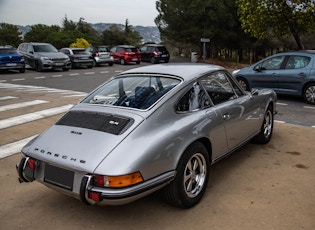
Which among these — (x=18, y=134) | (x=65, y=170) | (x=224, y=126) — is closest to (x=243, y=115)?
(x=224, y=126)

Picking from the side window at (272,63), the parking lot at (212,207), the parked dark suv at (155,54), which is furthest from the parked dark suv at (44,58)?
the parking lot at (212,207)

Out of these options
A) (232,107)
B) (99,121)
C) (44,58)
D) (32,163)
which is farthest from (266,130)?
(44,58)

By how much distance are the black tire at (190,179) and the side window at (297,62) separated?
23.8ft

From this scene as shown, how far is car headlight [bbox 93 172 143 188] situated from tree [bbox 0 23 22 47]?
55007 millimetres

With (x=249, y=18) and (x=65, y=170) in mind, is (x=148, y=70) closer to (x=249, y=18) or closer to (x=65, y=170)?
(x=65, y=170)

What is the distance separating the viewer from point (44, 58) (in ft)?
64.4

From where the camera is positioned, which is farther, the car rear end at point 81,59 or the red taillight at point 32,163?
the car rear end at point 81,59

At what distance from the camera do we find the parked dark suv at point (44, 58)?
19.7m

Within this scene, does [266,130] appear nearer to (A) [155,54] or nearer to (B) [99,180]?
(B) [99,180]

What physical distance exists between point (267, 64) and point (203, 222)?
8298mm

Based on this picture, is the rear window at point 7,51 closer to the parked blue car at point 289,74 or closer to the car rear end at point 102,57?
the car rear end at point 102,57

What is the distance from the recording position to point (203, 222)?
10.6 feet

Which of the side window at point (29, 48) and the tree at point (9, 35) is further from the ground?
the tree at point (9, 35)

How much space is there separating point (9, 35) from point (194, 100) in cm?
5542
